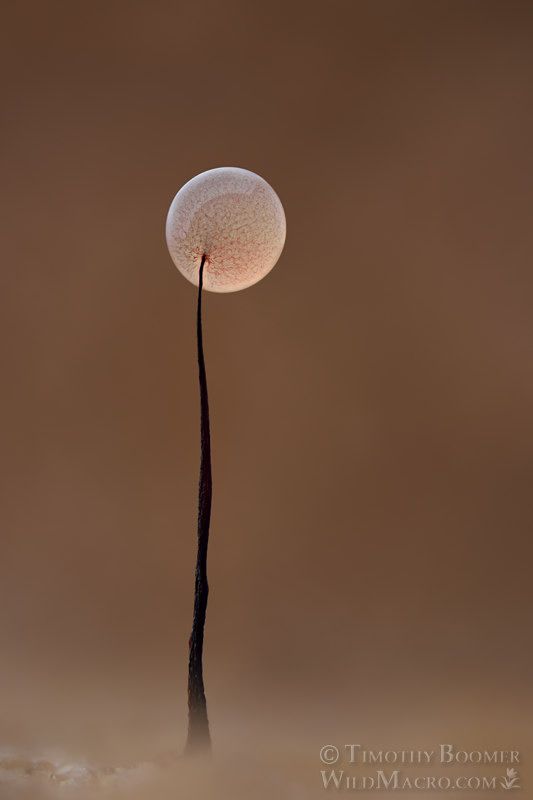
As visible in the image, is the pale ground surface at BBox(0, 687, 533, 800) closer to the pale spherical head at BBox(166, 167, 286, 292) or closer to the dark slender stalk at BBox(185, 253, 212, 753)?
the dark slender stalk at BBox(185, 253, 212, 753)

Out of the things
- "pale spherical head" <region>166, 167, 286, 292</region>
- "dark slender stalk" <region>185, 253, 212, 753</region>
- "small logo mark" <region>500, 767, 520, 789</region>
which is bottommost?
"small logo mark" <region>500, 767, 520, 789</region>

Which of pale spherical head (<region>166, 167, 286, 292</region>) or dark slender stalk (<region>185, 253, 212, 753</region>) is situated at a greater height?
pale spherical head (<region>166, 167, 286, 292</region>)

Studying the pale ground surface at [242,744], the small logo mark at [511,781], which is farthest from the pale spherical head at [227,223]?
the small logo mark at [511,781]

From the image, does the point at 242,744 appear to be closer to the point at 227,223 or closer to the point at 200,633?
the point at 200,633

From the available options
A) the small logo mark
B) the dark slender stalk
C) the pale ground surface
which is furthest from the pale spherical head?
the small logo mark

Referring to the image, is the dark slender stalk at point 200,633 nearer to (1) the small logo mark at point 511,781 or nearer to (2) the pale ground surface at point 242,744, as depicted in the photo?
(2) the pale ground surface at point 242,744

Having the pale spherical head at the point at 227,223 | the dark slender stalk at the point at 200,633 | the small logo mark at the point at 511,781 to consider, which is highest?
the pale spherical head at the point at 227,223

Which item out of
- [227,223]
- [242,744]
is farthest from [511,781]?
[227,223]

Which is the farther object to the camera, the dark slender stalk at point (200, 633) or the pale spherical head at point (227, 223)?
the pale spherical head at point (227, 223)

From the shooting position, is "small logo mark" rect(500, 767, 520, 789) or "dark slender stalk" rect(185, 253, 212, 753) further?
"small logo mark" rect(500, 767, 520, 789)
